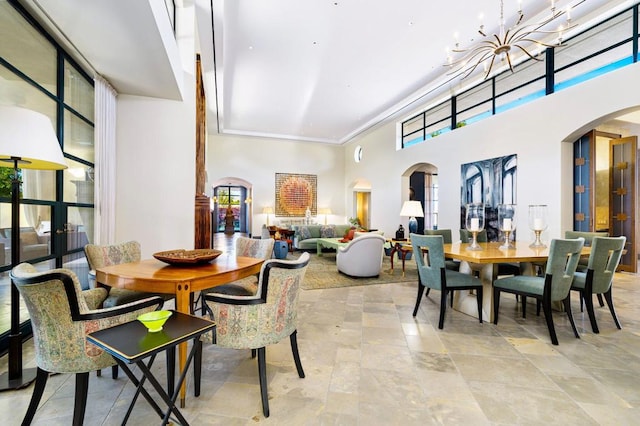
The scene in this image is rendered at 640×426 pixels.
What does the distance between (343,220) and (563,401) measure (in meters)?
9.90

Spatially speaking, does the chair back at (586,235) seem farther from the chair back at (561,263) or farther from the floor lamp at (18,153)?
the floor lamp at (18,153)

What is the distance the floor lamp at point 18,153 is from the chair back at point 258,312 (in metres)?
1.39

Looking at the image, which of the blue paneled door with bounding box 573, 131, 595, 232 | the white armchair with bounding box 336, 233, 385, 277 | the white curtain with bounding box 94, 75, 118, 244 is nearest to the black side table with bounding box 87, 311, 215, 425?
the white curtain with bounding box 94, 75, 118, 244

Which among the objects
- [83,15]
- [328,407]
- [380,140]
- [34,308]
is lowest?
[328,407]

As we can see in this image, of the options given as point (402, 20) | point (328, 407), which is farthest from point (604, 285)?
point (402, 20)

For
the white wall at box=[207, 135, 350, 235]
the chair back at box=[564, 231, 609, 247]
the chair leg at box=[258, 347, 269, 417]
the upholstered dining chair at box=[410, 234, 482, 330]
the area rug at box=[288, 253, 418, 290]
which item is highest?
the white wall at box=[207, 135, 350, 235]

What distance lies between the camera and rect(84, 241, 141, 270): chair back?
2.42 meters

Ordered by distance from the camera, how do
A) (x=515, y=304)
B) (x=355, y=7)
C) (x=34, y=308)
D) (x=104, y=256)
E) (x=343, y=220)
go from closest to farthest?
1. (x=34, y=308)
2. (x=104, y=256)
3. (x=515, y=304)
4. (x=355, y=7)
5. (x=343, y=220)

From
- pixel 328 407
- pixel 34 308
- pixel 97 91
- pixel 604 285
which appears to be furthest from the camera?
pixel 97 91

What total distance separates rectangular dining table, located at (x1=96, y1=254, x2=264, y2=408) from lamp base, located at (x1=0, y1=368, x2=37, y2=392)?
2.54ft

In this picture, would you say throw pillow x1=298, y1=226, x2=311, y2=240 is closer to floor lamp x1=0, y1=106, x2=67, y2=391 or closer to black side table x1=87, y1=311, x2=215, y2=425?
floor lamp x1=0, y1=106, x2=67, y2=391

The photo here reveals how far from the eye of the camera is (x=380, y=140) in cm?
937

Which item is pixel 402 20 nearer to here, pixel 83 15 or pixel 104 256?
pixel 83 15

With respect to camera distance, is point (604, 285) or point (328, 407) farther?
point (604, 285)
